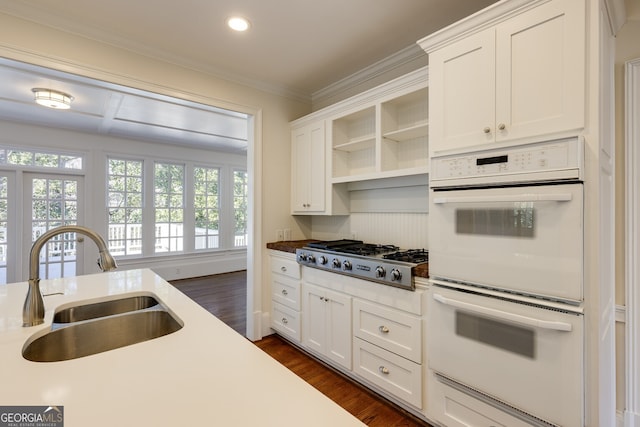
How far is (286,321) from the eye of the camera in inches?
116

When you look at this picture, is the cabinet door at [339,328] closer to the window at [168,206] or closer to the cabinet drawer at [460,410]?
the cabinet drawer at [460,410]

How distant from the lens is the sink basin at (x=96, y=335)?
1.04 meters

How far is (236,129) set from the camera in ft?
15.5

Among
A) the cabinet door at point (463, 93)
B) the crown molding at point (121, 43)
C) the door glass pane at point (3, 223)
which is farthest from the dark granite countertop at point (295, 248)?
the door glass pane at point (3, 223)

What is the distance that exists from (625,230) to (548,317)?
0.87m

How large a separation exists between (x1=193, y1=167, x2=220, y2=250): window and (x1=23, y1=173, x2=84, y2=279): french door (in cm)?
189

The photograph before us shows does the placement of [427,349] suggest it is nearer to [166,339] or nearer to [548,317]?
[548,317]

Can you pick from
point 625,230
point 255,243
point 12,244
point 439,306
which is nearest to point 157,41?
point 255,243

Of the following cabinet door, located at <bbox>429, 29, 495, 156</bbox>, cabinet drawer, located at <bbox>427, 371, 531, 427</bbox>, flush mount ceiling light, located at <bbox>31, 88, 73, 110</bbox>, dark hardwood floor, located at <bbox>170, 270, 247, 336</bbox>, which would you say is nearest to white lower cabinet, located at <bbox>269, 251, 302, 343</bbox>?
dark hardwood floor, located at <bbox>170, 270, 247, 336</bbox>

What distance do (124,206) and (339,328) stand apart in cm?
490

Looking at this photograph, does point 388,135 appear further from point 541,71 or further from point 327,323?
point 327,323

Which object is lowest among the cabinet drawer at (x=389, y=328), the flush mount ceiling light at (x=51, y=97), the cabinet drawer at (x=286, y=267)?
the cabinet drawer at (x=389, y=328)

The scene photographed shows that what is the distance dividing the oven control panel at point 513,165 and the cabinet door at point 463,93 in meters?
0.09

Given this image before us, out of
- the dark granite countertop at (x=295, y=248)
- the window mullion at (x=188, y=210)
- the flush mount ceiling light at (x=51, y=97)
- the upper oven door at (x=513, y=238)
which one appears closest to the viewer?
the upper oven door at (x=513, y=238)
